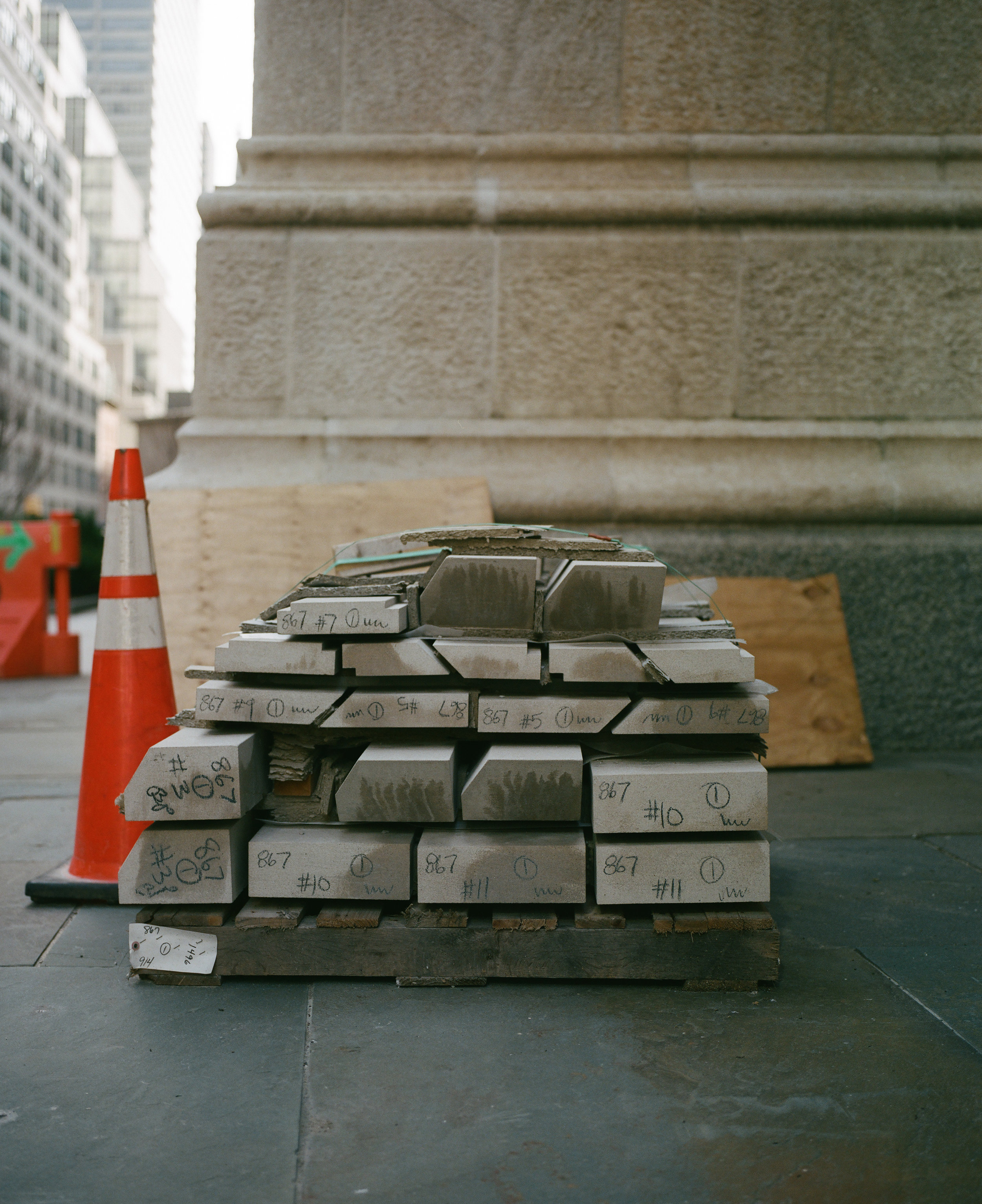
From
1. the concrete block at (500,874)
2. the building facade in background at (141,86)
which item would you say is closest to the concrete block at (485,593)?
the concrete block at (500,874)

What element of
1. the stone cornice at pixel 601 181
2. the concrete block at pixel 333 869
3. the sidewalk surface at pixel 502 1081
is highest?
the stone cornice at pixel 601 181

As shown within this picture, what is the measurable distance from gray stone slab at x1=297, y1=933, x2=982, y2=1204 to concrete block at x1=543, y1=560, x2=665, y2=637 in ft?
2.54

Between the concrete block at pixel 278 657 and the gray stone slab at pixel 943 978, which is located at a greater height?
the concrete block at pixel 278 657

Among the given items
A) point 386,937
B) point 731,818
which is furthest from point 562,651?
point 386,937

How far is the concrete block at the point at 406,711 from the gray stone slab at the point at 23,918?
3.42 ft

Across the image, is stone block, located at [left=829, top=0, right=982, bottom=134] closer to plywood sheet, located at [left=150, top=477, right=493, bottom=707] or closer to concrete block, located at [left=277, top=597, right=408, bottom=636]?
plywood sheet, located at [left=150, top=477, right=493, bottom=707]

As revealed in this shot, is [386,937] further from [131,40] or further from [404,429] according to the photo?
[131,40]

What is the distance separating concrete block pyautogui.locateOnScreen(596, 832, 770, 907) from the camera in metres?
2.22

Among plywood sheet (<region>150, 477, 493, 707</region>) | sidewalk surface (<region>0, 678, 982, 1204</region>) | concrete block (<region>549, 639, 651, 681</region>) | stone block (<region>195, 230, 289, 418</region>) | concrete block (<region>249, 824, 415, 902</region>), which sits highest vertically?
stone block (<region>195, 230, 289, 418</region>)

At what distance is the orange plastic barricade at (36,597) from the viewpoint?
885 centimetres

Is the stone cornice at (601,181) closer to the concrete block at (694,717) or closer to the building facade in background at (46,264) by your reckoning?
the concrete block at (694,717)

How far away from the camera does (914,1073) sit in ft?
5.99

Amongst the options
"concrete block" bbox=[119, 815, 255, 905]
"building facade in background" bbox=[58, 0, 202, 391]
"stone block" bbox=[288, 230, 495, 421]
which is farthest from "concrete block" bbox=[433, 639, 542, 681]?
"building facade in background" bbox=[58, 0, 202, 391]

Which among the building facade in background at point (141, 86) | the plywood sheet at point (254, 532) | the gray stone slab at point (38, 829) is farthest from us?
the building facade in background at point (141, 86)
